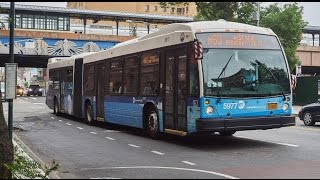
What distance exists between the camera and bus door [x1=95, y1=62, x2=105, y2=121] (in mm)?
19203

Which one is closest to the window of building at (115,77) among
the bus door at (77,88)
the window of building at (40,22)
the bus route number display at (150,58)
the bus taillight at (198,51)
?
the bus route number display at (150,58)

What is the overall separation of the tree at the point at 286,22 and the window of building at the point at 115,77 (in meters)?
22.2

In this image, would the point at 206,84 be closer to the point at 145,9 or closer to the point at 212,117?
the point at 212,117

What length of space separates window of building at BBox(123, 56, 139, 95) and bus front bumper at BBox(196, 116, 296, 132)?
→ 4.27 metres

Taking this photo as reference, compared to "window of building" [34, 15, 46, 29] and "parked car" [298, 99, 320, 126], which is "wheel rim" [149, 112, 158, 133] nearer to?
"parked car" [298, 99, 320, 126]

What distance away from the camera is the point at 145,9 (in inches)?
5123

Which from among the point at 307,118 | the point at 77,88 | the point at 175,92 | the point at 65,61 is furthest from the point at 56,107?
the point at 175,92

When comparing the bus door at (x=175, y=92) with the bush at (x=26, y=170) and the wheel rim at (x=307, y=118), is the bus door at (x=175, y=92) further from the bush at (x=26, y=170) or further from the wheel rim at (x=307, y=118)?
the wheel rim at (x=307, y=118)

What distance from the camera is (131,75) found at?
16.2m

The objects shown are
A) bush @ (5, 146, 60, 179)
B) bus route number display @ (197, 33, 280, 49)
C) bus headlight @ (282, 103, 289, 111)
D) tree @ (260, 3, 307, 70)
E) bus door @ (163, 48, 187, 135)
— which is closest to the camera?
bush @ (5, 146, 60, 179)

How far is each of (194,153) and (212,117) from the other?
948 millimetres

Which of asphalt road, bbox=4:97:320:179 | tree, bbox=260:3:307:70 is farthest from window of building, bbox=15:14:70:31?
asphalt road, bbox=4:97:320:179

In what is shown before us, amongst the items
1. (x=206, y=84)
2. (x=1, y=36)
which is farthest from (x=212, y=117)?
(x=1, y=36)

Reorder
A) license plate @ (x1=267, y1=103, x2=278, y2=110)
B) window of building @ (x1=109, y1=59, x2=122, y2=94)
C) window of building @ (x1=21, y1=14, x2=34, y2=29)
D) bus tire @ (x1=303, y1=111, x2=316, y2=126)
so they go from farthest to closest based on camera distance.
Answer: window of building @ (x1=21, y1=14, x2=34, y2=29) → bus tire @ (x1=303, y1=111, x2=316, y2=126) → window of building @ (x1=109, y1=59, x2=122, y2=94) → license plate @ (x1=267, y1=103, x2=278, y2=110)
